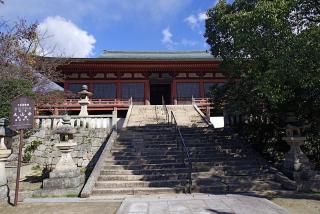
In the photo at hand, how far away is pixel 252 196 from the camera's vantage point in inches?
300

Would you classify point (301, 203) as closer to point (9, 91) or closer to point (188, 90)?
point (9, 91)

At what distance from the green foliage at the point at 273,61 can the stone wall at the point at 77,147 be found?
5.85 metres

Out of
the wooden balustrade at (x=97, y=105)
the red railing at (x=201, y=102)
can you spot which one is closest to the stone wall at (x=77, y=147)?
the wooden balustrade at (x=97, y=105)

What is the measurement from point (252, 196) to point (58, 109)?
619 inches

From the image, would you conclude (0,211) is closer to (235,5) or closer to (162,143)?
(162,143)

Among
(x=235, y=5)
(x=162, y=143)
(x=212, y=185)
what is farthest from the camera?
(x=162, y=143)

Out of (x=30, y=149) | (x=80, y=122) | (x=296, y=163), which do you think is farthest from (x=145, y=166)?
(x=30, y=149)

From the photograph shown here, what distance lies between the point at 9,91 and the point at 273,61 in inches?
400

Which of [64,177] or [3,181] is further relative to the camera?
[64,177]

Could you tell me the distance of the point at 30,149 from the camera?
41.4 feet

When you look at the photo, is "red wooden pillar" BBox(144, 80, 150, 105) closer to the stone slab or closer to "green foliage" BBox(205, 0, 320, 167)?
"green foliage" BBox(205, 0, 320, 167)

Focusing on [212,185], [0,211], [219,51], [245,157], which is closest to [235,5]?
[219,51]

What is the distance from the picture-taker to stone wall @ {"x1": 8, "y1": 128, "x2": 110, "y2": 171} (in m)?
12.6

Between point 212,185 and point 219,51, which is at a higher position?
point 219,51
